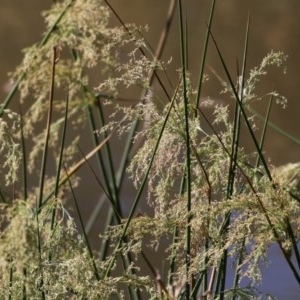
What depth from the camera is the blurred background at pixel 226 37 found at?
230cm

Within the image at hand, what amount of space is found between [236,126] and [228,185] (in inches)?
3.1

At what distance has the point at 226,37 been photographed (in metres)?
2.34

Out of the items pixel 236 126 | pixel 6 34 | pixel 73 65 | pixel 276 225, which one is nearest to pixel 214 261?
pixel 276 225

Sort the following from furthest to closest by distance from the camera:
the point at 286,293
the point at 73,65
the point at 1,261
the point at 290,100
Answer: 1. the point at 290,100
2. the point at 286,293
3. the point at 73,65
4. the point at 1,261

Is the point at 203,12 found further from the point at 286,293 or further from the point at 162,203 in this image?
the point at 162,203

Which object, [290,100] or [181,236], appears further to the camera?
[290,100]

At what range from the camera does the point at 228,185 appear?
1.02 metres

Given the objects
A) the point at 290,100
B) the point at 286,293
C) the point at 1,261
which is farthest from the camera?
the point at 290,100

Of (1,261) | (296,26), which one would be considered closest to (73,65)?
(1,261)

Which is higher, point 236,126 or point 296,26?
point 296,26

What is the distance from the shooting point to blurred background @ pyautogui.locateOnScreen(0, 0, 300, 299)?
7.54 feet

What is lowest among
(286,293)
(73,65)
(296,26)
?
(286,293)

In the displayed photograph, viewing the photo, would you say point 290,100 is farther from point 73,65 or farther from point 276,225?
point 276,225

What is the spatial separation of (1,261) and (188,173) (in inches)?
12.2
